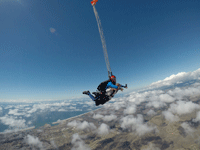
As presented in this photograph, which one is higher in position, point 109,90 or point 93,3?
point 93,3

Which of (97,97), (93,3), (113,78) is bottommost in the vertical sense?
(97,97)

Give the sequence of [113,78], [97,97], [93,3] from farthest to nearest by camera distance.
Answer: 1. [97,97]
2. [113,78]
3. [93,3]

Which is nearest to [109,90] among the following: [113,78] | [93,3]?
[113,78]

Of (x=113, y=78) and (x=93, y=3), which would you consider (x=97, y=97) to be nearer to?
(x=113, y=78)

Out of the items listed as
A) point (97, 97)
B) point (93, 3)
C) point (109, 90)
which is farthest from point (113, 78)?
point (93, 3)

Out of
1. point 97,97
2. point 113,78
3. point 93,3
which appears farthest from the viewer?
point 97,97

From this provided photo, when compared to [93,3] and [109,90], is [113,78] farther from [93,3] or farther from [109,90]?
[93,3]

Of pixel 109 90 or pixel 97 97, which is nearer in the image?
pixel 109 90

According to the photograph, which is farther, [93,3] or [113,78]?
[113,78]
